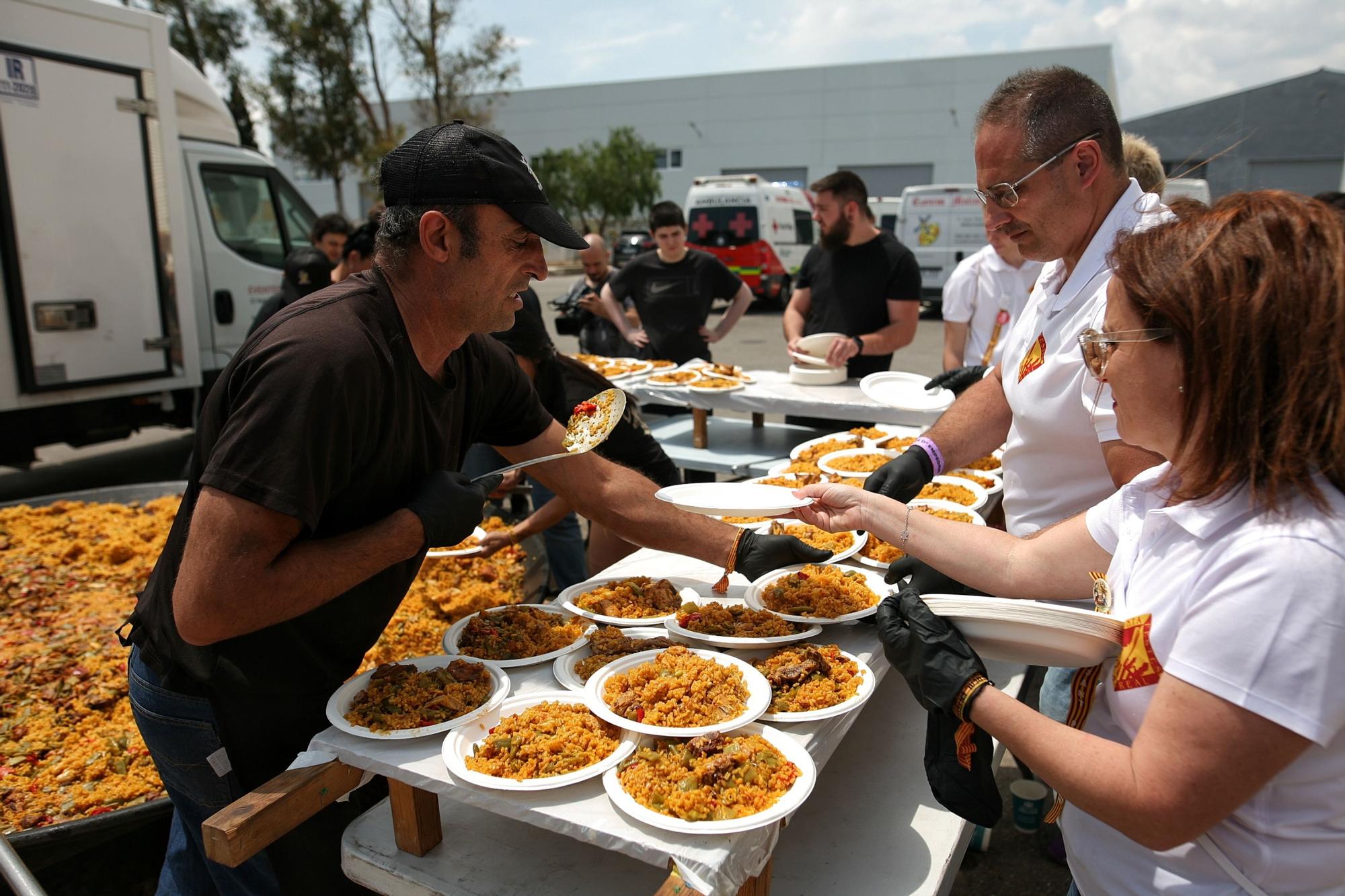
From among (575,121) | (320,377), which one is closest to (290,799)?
(320,377)

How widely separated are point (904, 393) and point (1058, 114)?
3011mm

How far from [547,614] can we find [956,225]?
18.5 meters

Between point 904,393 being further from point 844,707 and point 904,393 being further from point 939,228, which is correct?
point 939,228

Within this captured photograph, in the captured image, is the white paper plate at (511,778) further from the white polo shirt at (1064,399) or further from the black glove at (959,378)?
the black glove at (959,378)

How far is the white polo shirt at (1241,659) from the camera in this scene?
1.16 m

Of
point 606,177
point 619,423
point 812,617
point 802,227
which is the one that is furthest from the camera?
point 606,177

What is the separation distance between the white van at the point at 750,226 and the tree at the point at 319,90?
→ 12990mm

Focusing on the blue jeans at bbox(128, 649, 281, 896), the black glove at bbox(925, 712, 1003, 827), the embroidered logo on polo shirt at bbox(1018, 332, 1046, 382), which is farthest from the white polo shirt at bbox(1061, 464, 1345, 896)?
the blue jeans at bbox(128, 649, 281, 896)

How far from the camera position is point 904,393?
5484 millimetres

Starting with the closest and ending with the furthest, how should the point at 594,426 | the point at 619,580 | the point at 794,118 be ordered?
the point at 619,580 < the point at 594,426 < the point at 794,118

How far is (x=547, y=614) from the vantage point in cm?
260

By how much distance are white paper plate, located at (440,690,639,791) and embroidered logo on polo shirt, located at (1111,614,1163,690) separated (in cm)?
100

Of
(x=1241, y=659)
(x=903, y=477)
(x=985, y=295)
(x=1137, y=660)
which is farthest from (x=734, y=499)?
(x=985, y=295)

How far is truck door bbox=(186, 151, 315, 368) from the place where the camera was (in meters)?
8.39
